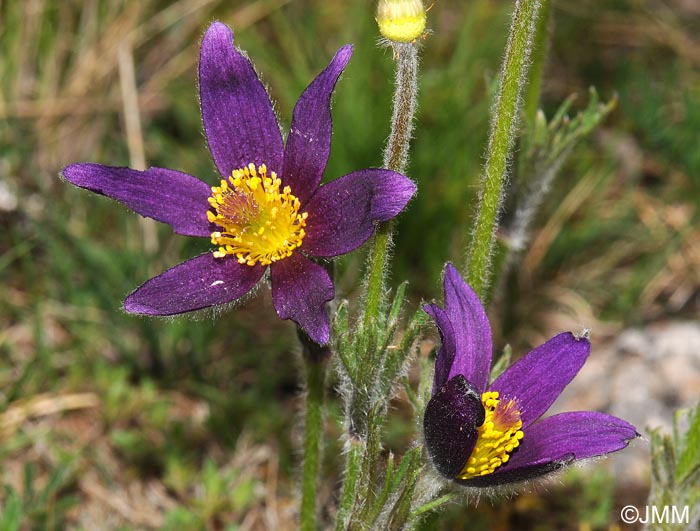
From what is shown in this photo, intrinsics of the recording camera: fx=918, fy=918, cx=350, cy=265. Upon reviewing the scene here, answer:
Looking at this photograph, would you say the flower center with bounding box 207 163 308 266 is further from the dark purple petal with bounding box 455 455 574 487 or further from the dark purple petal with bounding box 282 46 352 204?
the dark purple petal with bounding box 455 455 574 487

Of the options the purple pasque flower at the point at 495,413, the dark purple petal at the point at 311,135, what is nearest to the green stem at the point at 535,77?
the dark purple petal at the point at 311,135

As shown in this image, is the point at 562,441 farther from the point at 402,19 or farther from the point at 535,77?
the point at 535,77

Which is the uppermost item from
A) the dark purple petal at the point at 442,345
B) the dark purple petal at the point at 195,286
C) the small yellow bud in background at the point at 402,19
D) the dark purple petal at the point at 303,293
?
the small yellow bud in background at the point at 402,19

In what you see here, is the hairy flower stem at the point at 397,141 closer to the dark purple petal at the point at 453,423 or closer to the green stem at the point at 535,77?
the dark purple petal at the point at 453,423

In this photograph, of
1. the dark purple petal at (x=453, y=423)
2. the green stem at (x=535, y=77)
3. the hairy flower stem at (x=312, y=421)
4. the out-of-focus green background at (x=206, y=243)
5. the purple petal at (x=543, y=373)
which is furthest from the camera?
the out-of-focus green background at (x=206, y=243)

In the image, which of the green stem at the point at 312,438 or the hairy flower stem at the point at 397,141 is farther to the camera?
the green stem at the point at 312,438

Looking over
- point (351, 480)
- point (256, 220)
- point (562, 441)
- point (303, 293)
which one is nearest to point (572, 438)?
point (562, 441)

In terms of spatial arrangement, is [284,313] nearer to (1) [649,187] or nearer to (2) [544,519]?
(2) [544,519]
